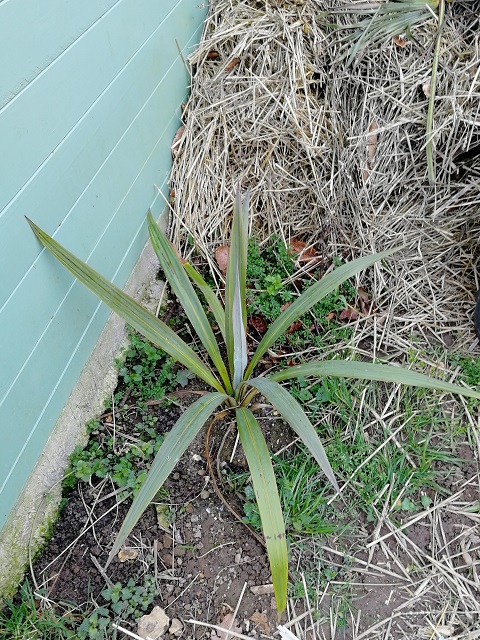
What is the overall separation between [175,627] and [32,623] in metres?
0.37

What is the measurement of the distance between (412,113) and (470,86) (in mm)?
203

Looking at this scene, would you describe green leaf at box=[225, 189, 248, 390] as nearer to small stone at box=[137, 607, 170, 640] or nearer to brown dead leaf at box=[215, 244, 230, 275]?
brown dead leaf at box=[215, 244, 230, 275]

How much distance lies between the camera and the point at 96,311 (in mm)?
1508

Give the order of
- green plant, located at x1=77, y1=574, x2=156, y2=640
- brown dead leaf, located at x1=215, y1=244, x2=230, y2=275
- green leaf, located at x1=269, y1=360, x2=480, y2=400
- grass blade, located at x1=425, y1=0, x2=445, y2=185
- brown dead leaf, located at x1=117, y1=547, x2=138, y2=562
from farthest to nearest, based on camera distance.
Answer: brown dead leaf, located at x1=215, y1=244, x2=230, y2=275 → grass blade, located at x1=425, y1=0, x2=445, y2=185 → brown dead leaf, located at x1=117, y1=547, x2=138, y2=562 → green plant, located at x1=77, y1=574, x2=156, y2=640 → green leaf, located at x1=269, y1=360, x2=480, y2=400

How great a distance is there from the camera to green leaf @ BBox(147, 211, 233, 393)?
142cm

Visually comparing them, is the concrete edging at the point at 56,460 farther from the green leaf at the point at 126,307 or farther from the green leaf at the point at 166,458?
the green leaf at the point at 166,458

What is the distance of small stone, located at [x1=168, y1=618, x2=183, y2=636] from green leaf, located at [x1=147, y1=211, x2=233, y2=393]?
0.64m

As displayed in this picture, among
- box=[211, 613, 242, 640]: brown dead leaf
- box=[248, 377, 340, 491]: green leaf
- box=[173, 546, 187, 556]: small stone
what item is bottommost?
box=[211, 613, 242, 640]: brown dead leaf

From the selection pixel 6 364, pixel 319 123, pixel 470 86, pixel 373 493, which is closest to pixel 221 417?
pixel 373 493

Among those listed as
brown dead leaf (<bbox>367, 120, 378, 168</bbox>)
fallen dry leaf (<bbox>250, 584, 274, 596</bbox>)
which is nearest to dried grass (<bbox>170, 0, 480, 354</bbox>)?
brown dead leaf (<bbox>367, 120, 378, 168</bbox>)

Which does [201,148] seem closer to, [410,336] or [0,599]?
[410,336]

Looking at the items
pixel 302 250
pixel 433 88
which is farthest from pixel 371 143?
pixel 302 250

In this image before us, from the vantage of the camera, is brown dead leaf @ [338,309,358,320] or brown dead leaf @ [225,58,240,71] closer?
brown dead leaf @ [338,309,358,320]

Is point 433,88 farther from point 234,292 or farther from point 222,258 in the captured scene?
point 234,292
